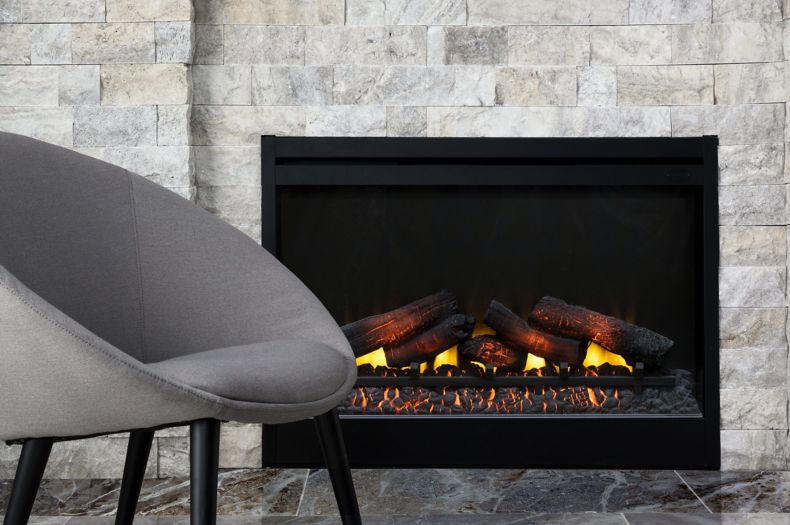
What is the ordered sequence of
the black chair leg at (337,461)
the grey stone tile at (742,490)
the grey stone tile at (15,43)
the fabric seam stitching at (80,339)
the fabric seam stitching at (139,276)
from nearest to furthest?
the fabric seam stitching at (80,339) → the black chair leg at (337,461) → the fabric seam stitching at (139,276) → the grey stone tile at (742,490) → the grey stone tile at (15,43)

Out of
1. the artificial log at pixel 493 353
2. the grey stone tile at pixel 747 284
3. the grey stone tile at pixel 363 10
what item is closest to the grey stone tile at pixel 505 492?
the artificial log at pixel 493 353

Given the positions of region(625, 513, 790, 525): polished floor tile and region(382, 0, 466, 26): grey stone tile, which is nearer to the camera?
region(625, 513, 790, 525): polished floor tile

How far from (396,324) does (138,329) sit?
3.06ft

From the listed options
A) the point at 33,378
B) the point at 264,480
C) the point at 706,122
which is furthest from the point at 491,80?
the point at 33,378

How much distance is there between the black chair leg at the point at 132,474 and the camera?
4.66 feet

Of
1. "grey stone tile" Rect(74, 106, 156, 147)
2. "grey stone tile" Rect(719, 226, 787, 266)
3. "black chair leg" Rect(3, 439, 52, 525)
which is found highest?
"grey stone tile" Rect(74, 106, 156, 147)

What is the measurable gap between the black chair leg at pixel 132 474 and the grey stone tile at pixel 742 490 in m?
1.32

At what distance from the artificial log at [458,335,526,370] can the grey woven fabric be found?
0.87 m

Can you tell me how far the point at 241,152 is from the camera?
7.41ft

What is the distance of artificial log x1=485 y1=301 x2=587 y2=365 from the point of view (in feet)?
7.55

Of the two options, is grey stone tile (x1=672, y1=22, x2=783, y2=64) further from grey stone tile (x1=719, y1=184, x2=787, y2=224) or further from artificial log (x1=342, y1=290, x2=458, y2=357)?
artificial log (x1=342, y1=290, x2=458, y2=357)

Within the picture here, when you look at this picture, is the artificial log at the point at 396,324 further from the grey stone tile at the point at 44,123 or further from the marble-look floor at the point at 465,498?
the grey stone tile at the point at 44,123

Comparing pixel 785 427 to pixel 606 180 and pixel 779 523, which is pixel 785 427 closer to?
pixel 779 523

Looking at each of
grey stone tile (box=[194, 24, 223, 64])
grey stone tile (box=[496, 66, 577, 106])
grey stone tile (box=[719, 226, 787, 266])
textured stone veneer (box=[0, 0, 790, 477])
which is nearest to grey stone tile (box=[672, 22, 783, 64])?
textured stone veneer (box=[0, 0, 790, 477])
